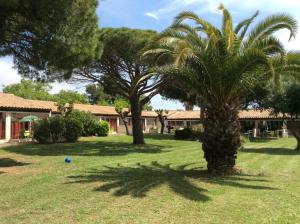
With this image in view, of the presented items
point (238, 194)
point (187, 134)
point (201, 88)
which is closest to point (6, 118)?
point (187, 134)

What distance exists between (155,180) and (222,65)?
377cm

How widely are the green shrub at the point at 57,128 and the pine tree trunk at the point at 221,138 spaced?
15915mm

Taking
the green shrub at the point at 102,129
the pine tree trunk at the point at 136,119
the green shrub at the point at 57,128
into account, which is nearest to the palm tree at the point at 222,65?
the pine tree trunk at the point at 136,119

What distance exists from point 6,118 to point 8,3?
1836 cm

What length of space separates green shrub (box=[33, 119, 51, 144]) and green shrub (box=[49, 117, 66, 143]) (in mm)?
242

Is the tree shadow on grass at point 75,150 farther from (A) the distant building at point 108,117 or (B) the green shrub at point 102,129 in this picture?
(B) the green shrub at point 102,129

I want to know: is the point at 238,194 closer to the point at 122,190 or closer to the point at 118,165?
the point at 122,190

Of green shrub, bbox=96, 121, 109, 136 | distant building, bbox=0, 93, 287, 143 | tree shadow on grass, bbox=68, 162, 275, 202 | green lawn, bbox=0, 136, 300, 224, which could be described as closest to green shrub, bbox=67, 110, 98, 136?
green shrub, bbox=96, 121, 109, 136

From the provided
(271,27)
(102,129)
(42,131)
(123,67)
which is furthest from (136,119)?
(271,27)

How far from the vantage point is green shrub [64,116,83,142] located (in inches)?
1047

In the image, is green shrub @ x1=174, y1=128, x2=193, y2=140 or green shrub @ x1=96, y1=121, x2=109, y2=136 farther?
green shrub @ x1=96, y1=121, x2=109, y2=136

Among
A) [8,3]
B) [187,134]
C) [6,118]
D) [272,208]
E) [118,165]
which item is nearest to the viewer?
[272,208]

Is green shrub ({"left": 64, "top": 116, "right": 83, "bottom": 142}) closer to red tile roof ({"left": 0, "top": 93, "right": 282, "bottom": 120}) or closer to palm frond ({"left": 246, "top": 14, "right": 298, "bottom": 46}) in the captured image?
red tile roof ({"left": 0, "top": 93, "right": 282, "bottom": 120})

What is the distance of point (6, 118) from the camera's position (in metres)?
27.6
